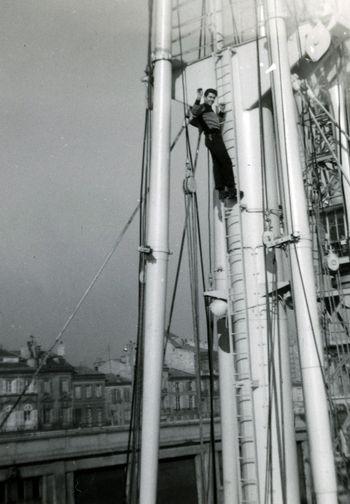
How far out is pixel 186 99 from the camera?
9531mm

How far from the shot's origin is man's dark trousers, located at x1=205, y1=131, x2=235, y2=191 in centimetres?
852

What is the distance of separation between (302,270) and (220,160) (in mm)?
2283

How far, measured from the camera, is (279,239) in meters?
7.63

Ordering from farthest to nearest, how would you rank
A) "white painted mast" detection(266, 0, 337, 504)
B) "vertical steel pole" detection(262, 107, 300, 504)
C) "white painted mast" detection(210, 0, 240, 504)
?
"white painted mast" detection(210, 0, 240, 504), "vertical steel pole" detection(262, 107, 300, 504), "white painted mast" detection(266, 0, 337, 504)

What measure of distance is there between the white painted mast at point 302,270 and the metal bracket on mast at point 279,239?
33 millimetres

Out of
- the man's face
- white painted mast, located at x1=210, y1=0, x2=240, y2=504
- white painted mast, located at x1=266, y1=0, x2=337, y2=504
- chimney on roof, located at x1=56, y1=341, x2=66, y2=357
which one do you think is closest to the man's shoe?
white painted mast, located at x1=210, y1=0, x2=240, y2=504

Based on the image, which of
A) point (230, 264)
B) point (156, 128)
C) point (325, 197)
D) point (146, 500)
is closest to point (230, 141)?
point (156, 128)

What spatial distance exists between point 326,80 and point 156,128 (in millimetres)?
4910

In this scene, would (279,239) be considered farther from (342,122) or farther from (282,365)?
(342,122)

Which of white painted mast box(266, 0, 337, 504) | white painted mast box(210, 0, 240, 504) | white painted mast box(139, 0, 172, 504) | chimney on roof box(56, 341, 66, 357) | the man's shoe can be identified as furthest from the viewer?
chimney on roof box(56, 341, 66, 357)

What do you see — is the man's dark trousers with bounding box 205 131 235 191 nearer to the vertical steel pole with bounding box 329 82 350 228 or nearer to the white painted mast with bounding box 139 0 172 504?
the white painted mast with bounding box 139 0 172 504

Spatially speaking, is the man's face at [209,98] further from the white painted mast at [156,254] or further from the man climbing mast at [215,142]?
the white painted mast at [156,254]

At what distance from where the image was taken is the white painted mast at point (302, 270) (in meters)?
6.52

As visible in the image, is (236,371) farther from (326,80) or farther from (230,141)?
(326,80)
